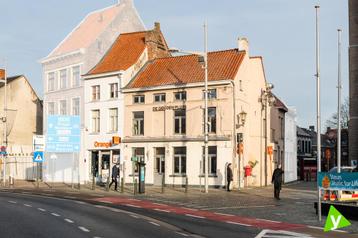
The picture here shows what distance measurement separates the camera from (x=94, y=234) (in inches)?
523

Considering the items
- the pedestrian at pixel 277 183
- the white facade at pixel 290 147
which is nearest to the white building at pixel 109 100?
the white facade at pixel 290 147

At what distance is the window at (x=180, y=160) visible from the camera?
130 feet

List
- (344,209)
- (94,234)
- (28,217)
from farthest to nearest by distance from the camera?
(344,209) < (28,217) < (94,234)

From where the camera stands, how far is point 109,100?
144 feet

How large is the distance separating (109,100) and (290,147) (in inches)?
848

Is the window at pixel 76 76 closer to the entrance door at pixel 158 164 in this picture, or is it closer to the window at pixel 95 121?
the window at pixel 95 121

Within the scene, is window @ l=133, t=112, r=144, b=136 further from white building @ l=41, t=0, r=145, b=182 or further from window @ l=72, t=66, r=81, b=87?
window @ l=72, t=66, r=81, b=87

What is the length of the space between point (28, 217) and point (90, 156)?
2800 cm

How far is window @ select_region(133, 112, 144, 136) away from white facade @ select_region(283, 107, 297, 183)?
16761 millimetres

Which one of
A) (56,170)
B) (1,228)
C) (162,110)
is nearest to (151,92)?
(162,110)

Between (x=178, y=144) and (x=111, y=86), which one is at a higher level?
(x=111, y=86)

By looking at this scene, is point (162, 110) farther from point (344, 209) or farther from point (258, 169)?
point (344, 209)

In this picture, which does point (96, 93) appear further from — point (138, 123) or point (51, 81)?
point (51, 81)

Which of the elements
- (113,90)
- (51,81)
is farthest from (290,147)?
(51,81)
